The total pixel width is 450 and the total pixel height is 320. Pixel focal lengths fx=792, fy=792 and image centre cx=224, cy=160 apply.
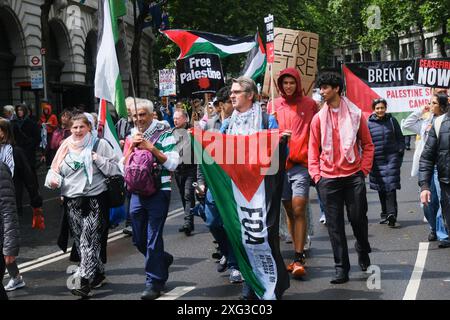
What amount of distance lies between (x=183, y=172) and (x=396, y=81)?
545cm

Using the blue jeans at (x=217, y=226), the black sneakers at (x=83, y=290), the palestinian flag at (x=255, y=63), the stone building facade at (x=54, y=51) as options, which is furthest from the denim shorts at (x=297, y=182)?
the stone building facade at (x=54, y=51)

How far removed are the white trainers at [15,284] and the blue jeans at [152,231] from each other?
148cm

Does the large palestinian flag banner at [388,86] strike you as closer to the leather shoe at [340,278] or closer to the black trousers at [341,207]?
the black trousers at [341,207]

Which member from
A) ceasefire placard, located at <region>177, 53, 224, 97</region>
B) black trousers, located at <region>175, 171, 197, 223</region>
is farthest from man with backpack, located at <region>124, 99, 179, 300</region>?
ceasefire placard, located at <region>177, 53, 224, 97</region>

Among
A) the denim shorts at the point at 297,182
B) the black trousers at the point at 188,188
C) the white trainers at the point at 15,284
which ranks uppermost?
the denim shorts at the point at 297,182

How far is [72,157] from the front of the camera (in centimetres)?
740

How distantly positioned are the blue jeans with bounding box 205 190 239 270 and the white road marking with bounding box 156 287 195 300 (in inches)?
18.0

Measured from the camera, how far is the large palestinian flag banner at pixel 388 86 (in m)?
14.1

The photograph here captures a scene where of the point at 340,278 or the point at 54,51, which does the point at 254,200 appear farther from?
the point at 54,51

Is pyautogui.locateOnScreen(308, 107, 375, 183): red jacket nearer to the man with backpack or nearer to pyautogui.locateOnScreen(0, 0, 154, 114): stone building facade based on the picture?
the man with backpack

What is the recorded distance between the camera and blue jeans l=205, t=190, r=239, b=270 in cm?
721

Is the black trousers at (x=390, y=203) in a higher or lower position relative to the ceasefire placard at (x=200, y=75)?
lower

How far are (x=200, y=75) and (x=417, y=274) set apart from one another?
6622 millimetres
